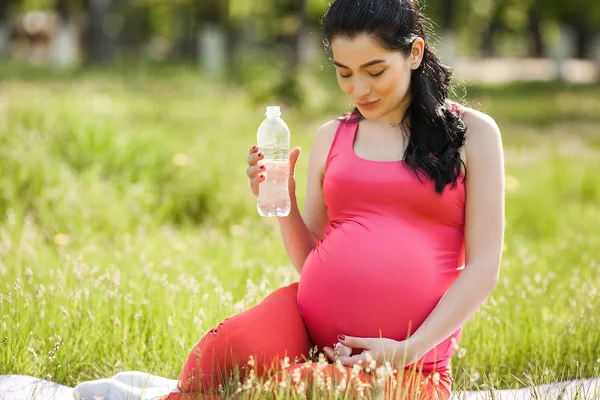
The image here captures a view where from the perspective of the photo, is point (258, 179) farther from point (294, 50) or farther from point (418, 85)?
point (294, 50)

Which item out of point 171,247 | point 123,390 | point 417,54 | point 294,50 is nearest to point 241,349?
point 123,390

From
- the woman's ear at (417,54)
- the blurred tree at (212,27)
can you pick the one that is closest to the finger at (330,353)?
the woman's ear at (417,54)

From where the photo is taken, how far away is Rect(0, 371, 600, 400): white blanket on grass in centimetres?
303

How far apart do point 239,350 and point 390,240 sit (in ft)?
2.20

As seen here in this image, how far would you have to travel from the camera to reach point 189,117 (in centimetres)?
1230

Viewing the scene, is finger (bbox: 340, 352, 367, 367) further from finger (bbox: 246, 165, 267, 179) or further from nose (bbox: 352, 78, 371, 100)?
nose (bbox: 352, 78, 371, 100)

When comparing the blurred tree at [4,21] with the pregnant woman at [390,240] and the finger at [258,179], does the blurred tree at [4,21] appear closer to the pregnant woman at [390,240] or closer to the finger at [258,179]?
the finger at [258,179]

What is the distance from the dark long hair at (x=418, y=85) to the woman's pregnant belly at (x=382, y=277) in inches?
8.6

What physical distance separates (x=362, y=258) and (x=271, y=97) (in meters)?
12.6

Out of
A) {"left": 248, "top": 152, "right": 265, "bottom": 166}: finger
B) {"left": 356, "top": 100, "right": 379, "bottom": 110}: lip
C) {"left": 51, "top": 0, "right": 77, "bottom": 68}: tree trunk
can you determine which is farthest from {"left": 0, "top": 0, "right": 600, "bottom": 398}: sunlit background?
{"left": 51, "top": 0, "right": 77, "bottom": 68}: tree trunk

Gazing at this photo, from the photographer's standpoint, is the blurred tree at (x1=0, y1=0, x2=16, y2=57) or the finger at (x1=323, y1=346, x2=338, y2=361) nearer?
the finger at (x1=323, y1=346, x2=338, y2=361)

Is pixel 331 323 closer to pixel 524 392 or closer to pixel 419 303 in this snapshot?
pixel 419 303

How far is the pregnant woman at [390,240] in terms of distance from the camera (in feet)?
9.94

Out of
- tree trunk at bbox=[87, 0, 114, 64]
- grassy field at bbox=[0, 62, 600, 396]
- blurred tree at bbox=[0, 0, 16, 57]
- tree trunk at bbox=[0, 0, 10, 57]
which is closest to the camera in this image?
grassy field at bbox=[0, 62, 600, 396]
